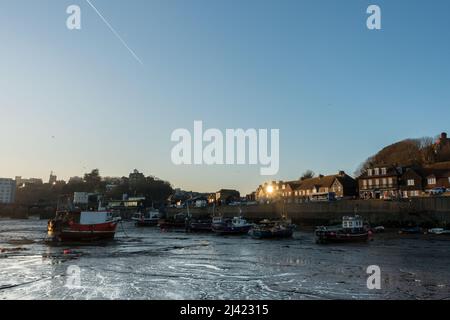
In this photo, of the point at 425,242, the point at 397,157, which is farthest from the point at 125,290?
the point at 397,157

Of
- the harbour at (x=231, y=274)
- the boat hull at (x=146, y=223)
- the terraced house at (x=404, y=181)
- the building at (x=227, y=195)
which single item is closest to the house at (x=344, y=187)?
the terraced house at (x=404, y=181)

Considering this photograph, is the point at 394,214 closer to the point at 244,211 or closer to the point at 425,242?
the point at 425,242

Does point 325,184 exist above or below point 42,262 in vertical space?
above

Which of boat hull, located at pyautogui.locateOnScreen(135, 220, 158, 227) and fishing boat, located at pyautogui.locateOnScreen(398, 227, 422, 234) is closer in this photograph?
fishing boat, located at pyautogui.locateOnScreen(398, 227, 422, 234)

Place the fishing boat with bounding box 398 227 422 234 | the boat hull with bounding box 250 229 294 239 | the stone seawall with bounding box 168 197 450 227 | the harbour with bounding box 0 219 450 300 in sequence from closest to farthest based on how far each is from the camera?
the harbour with bounding box 0 219 450 300 → the boat hull with bounding box 250 229 294 239 → the fishing boat with bounding box 398 227 422 234 → the stone seawall with bounding box 168 197 450 227

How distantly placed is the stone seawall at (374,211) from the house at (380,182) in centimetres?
1715

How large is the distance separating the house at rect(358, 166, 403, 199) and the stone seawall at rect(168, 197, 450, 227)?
1715cm

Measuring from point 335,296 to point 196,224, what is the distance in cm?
6546

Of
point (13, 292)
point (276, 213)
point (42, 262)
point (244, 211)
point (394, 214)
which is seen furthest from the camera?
point (244, 211)

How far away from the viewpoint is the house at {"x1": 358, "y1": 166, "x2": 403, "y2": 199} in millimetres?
93394

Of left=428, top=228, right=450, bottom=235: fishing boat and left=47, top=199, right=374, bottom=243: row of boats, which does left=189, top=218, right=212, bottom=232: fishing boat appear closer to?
left=47, top=199, right=374, bottom=243: row of boats

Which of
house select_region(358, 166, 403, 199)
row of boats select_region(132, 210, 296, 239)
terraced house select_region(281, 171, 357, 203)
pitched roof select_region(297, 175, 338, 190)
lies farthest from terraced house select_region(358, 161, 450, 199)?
row of boats select_region(132, 210, 296, 239)

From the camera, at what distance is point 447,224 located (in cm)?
6138

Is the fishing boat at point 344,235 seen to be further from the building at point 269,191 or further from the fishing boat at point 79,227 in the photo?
the building at point 269,191
